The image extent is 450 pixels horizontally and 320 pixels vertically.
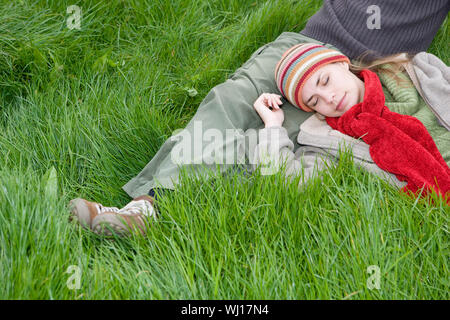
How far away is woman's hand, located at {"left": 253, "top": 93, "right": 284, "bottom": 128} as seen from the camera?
235 centimetres

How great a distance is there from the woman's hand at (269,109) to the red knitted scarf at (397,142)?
0.33 metres

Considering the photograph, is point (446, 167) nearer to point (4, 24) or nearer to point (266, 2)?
point (266, 2)

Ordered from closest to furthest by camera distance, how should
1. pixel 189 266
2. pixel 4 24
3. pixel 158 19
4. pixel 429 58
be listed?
pixel 189 266
pixel 429 58
pixel 4 24
pixel 158 19

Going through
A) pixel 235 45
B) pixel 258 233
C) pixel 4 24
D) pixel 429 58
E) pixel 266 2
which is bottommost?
pixel 258 233

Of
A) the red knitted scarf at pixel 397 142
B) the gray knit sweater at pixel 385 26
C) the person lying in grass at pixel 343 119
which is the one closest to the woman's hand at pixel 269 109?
the person lying in grass at pixel 343 119

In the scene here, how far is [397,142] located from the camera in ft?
6.88

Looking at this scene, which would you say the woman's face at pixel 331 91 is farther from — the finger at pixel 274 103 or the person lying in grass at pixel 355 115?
the finger at pixel 274 103

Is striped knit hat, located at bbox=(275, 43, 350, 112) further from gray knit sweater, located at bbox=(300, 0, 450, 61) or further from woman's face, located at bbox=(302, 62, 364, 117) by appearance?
gray knit sweater, located at bbox=(300, 0, 450, 61)

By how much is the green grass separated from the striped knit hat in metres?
0.56

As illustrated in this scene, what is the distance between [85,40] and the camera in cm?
287

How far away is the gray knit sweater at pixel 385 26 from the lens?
8.58 feet


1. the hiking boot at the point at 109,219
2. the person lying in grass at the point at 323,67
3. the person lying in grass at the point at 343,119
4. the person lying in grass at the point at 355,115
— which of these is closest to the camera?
the hiking boot at the point at 109,219
